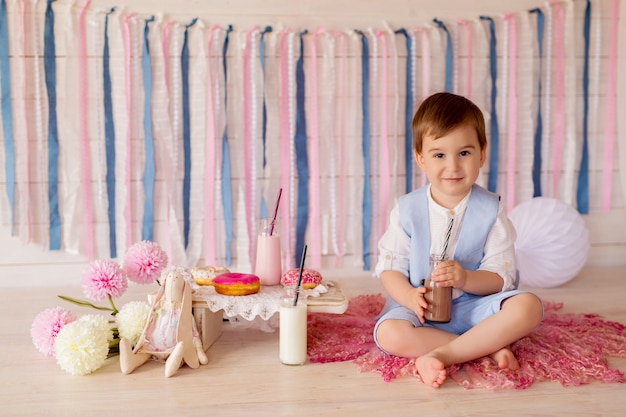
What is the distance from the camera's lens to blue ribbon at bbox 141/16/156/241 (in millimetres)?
2645

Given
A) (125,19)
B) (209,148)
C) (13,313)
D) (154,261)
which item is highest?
(125,19)

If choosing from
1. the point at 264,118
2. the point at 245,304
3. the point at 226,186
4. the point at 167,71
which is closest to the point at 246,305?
the point at 245,304

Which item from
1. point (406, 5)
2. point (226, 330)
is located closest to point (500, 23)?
point (406, 5)

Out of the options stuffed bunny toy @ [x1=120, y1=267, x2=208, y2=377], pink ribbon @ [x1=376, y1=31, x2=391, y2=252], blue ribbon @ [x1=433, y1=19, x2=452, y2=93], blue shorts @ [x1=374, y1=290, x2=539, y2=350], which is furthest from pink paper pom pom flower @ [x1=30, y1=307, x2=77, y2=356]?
blue ribbon @ [x1=433, y1=19, x2=452, y2=93]

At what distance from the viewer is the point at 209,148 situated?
2.71m

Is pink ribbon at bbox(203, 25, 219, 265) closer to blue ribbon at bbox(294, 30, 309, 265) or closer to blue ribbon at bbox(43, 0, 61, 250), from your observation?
blue ribbon at bbox(294, 30, 309, 265)

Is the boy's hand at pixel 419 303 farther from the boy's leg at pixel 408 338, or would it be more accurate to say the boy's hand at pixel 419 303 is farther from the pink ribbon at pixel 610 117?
the pink ribbon at pixel 610 117

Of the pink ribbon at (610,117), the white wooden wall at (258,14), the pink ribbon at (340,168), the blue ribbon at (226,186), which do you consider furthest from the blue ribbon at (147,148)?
the pink ribbon at (610,117)

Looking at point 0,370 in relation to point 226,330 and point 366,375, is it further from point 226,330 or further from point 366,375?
point 366,375

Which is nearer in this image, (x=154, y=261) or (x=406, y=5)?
(x=154, y=261)

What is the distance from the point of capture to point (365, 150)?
2777 mm

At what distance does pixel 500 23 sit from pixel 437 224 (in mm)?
1243

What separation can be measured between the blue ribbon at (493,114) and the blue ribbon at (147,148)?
127 centimetres

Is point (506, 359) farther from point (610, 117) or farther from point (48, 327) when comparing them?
point (610, 117)
